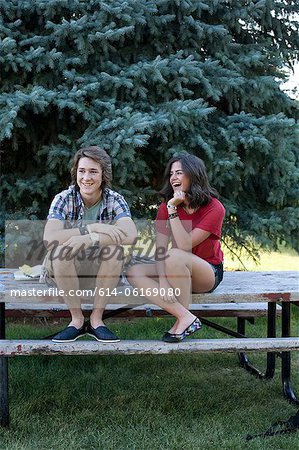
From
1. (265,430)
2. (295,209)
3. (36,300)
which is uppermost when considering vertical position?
(295,209)

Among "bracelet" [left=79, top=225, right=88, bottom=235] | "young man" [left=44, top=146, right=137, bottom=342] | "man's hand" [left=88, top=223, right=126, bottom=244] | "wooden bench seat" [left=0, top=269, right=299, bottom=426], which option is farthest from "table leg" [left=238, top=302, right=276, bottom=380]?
"bracelet" [left=79, top=225, right=88, bottom=235]

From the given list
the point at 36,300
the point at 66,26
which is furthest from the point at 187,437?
the point at 66,26

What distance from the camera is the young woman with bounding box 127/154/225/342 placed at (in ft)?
10.1

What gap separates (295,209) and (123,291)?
2.87m

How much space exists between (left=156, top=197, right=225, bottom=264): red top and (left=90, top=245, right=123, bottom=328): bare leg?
390 millimetres

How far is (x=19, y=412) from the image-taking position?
3.33m

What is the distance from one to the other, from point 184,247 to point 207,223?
19 cm

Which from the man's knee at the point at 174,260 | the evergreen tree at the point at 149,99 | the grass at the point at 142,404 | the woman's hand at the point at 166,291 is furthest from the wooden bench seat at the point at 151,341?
the evergreen tree at the point at 149,99

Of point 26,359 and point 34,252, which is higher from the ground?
point 34,252

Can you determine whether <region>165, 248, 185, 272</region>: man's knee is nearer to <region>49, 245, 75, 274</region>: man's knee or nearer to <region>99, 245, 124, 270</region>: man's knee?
<region>99, 245, 124, 270</region>: man's knee

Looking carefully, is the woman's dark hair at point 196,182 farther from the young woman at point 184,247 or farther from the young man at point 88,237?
the young man at point 88,237

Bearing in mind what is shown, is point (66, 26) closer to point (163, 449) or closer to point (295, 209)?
point (295, 209)

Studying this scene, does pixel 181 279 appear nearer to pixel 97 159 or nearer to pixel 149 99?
pixel 97 159

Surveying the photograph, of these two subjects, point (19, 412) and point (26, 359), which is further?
point (26, 359)
